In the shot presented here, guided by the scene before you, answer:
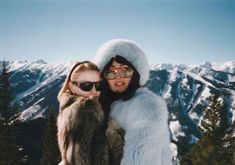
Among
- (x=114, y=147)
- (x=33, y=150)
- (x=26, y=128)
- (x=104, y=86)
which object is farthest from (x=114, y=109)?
(x=26, y=128)

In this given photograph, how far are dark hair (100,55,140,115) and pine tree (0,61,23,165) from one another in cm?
3370

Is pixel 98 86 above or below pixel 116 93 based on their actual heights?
above

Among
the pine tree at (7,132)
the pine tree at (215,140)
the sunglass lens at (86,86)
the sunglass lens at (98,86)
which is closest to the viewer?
the sunglass lens at (86,86)

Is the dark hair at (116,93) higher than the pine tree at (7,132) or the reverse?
higher

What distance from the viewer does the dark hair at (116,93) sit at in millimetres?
4512

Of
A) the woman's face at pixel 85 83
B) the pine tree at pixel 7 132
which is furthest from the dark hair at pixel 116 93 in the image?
the pine tree at pixel 7 132

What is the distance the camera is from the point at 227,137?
46125 millimetres

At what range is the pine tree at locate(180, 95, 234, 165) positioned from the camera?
4409cm

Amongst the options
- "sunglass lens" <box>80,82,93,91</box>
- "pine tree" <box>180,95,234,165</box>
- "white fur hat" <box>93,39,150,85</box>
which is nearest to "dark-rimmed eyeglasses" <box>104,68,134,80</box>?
"white fur hat" <box>93,39,150,85</box>

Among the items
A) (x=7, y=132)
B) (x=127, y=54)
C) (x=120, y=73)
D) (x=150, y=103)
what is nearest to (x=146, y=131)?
(x=150, y=103)

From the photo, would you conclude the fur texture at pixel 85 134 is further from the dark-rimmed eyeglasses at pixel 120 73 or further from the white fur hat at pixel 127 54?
the white fur hat at pixel 127 54

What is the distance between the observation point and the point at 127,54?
4492 millimetres

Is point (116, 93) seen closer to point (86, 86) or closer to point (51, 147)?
point (86, 86)

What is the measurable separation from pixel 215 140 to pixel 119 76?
143 ft
